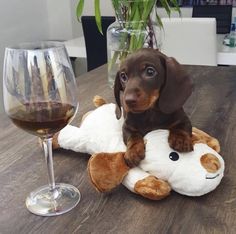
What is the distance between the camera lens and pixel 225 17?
3121 mm

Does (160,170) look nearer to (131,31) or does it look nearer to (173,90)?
(173,90)

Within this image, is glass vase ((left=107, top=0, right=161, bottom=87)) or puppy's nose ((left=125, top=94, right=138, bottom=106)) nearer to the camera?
puppy's nose ((left=125, top=94, right=138, bottom=106))

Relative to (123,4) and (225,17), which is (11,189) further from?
(225,17)

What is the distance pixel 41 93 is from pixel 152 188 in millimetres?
216

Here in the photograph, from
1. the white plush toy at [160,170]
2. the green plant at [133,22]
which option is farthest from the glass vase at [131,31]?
the white plush toy at [160,170]

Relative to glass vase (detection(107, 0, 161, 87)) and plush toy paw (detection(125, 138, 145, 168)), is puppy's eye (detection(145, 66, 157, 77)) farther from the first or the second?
glass vase (detection(107, 0, 161, 87))

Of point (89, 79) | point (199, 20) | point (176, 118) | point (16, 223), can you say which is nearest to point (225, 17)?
point (199, 20)

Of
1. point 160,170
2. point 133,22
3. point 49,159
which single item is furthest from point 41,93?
point 133,22

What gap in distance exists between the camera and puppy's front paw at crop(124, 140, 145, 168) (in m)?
0.57

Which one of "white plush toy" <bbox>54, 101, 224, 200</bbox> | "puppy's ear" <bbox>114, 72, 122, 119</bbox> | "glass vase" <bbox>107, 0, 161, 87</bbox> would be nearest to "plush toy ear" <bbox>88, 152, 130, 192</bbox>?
"white plush toy" <bbox>54, 101, 224, 200</bbox>

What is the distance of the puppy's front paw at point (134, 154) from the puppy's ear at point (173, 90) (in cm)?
7

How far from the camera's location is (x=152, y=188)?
54 cm

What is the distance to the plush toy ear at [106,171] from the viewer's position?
551 mm

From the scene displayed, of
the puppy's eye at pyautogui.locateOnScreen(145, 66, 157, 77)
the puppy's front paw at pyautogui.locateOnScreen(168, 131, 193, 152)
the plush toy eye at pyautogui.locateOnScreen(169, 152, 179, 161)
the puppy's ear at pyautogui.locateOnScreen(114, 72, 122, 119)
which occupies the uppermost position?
the puppy's eye at pyautogui.locateOnScreen(145, 66, 157, 77)
